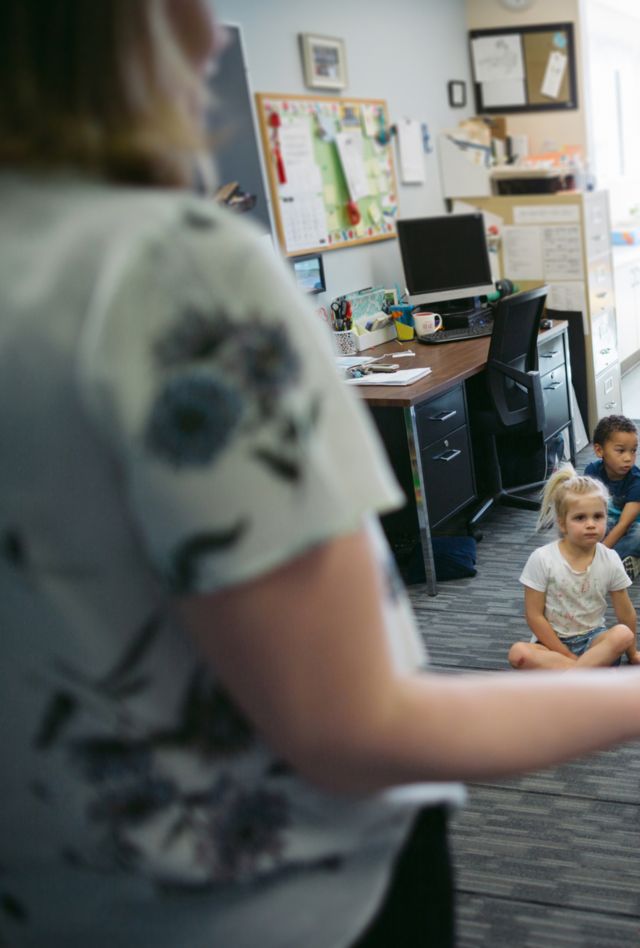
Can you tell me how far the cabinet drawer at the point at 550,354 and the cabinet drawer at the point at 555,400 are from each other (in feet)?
0.10

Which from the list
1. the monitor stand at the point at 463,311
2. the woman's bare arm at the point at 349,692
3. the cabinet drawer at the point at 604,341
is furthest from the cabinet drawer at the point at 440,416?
the woman's bare arm at the point at 349,692

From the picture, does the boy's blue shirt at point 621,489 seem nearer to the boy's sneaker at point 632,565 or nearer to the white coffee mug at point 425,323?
the boy's sneaker at point 632,565

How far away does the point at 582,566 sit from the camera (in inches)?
98.3

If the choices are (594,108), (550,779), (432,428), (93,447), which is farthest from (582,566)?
(594,108)

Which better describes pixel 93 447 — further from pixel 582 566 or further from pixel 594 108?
pixel 594 108

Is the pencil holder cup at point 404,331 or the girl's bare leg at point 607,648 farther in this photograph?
the pencil holder cup at point 404,331

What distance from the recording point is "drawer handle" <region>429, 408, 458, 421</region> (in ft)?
10.8

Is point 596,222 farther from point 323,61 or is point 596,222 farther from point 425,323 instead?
point 323,61

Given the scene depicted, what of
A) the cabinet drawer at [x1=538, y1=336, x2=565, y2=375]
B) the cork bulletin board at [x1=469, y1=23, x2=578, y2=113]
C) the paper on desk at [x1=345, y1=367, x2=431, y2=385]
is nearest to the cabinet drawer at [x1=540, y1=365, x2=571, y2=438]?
the cabinet drawer at [x1=538, y1=336, x2=565, y2=375]

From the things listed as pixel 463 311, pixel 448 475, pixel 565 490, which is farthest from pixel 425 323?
pixel 565 490

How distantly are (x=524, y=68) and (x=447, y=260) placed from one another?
1647 millimetres

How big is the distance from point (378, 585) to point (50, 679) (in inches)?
6.4

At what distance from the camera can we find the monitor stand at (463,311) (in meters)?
4.21

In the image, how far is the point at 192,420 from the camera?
0.35m
